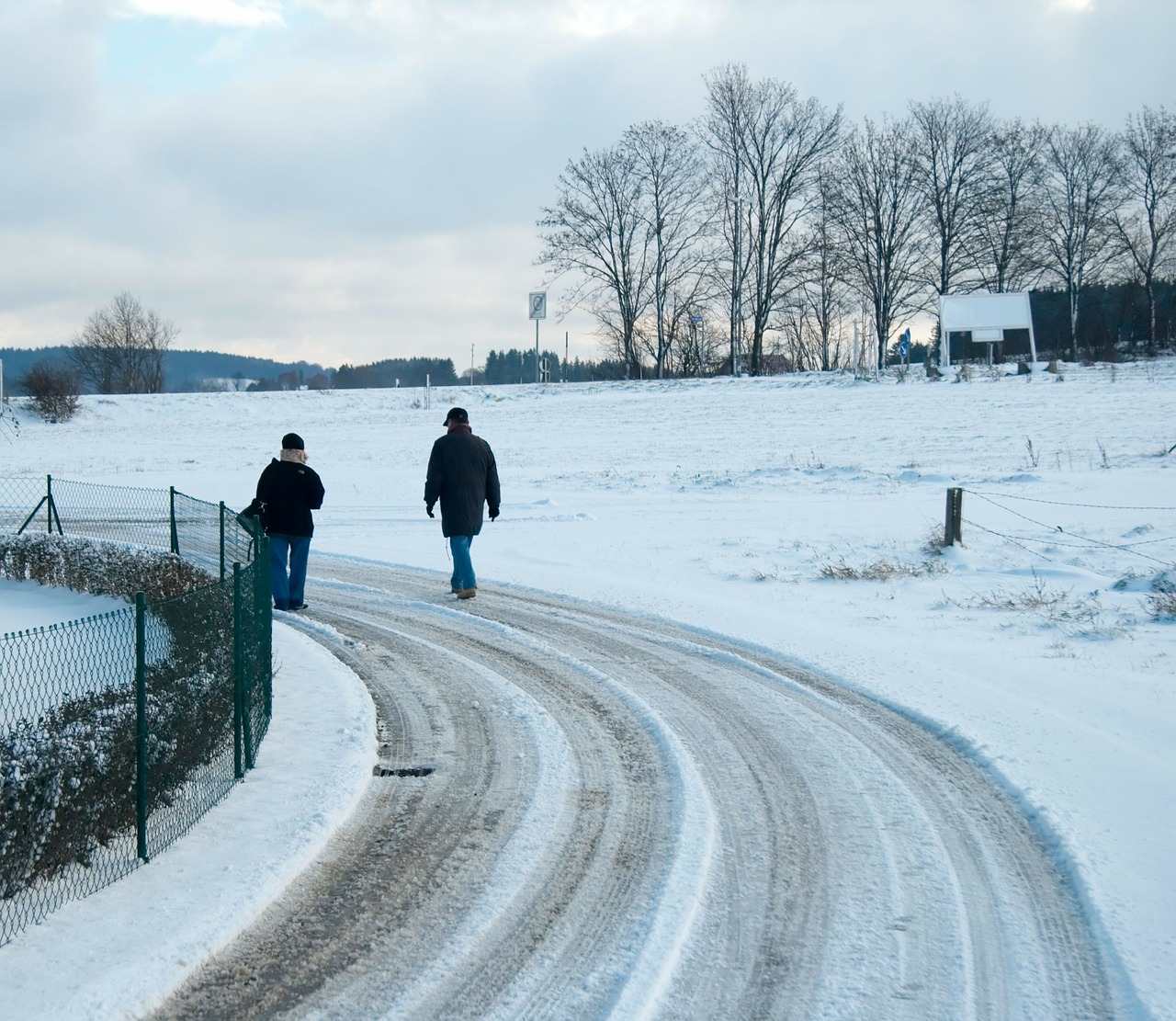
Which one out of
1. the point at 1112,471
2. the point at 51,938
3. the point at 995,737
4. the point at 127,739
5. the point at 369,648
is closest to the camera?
the point at 51,938

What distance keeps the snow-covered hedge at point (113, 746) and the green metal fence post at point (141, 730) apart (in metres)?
0.06

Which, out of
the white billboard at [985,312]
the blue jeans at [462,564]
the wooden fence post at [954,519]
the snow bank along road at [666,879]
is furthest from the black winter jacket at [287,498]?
the white billboard at [985,312]

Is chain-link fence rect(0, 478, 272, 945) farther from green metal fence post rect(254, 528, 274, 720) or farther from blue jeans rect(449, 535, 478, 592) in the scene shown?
blue jeans rect(449, 535, 478, 592)

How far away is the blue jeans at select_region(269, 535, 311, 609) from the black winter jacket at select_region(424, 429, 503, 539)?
56.0 inches

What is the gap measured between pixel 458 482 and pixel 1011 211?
46.1 meters

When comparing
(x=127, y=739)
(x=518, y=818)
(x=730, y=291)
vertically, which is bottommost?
(x=518, y=818)

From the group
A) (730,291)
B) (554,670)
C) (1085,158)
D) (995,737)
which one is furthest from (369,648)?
(1085,158)

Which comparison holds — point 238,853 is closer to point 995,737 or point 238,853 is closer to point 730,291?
point 995,737

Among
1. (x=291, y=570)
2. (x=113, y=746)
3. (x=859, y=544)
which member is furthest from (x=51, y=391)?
(x=113, y=746)

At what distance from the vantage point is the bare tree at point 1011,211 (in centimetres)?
4956

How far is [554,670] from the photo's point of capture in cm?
877

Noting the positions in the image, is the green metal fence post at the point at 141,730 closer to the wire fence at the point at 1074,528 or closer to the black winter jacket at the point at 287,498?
the black winter jacket at the point at 287,498

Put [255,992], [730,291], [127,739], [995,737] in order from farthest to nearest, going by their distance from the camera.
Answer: [730,291], [995,737], [127,739], [255,992]

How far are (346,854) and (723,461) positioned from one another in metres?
20.1
